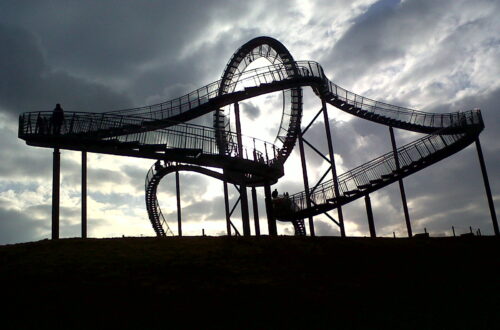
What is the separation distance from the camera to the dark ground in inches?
380

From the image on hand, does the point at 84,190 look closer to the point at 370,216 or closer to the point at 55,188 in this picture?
the point at 55,188

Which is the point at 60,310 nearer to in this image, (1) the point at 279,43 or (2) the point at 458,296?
(2) the point at 458,296

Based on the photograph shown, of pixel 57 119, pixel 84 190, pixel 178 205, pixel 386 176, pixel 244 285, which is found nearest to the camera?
pixel 244 285

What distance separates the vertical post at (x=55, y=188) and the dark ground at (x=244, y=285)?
12.8ft

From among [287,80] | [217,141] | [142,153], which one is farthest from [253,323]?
[287,80]

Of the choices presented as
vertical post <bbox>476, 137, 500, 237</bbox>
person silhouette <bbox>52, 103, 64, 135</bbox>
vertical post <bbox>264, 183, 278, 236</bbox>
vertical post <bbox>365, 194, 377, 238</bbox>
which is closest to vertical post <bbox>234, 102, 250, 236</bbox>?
vertical post <bbox>264, 183, 278, 236</bbox>

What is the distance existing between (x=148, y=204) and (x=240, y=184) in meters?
9.56

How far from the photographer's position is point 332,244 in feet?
53.9

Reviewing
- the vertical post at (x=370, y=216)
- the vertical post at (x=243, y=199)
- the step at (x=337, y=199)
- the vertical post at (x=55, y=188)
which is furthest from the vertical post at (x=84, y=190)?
the vertical post at (x=370, y=216)

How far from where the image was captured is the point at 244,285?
1153 cm

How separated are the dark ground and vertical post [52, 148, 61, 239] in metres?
3.90

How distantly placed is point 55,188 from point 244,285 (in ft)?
37.6

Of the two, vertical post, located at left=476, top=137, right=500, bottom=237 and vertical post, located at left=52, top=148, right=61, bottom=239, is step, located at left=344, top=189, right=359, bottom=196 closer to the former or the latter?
vertical post, located at left=476, top=137, right=500, bottom=237

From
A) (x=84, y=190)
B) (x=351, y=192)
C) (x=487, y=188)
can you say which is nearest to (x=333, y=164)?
(x=351, y=192)
